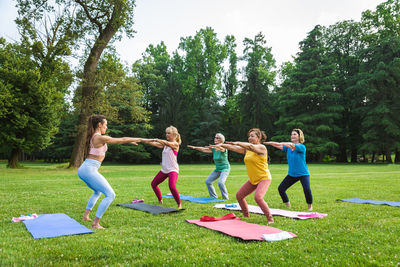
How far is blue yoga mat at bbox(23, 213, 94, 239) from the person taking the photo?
16.9ft

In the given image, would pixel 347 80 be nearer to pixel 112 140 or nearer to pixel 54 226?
pixel 112 140

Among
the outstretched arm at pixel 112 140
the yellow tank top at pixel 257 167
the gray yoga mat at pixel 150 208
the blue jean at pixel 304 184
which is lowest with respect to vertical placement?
the gray yoga mat at pixel 150 208

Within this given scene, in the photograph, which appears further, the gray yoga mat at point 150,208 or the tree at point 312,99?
the tree at point 312,99

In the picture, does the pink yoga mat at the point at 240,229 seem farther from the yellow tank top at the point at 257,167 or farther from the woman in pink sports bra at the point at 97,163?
the woman in pink sports bra at the point at 97,163

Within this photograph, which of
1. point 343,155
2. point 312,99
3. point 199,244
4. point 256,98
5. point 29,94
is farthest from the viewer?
point 256,98

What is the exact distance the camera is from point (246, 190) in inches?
257

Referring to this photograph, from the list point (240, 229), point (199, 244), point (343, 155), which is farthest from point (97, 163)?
point (343, 155)

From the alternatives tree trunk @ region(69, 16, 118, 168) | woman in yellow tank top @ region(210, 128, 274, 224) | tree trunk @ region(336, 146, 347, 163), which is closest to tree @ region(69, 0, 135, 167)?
tree trunk @ region(69, 16, 118, 168)

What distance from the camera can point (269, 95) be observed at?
54.1m

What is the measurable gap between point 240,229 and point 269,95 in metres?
50.9

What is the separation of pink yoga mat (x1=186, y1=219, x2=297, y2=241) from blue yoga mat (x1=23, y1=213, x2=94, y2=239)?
222cm

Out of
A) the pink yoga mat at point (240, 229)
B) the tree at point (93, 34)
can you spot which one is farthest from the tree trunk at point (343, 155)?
the pink yoga mat at point (240, 229)

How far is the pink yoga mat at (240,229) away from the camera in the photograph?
492cm

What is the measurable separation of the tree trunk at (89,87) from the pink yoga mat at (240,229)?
2101cm
